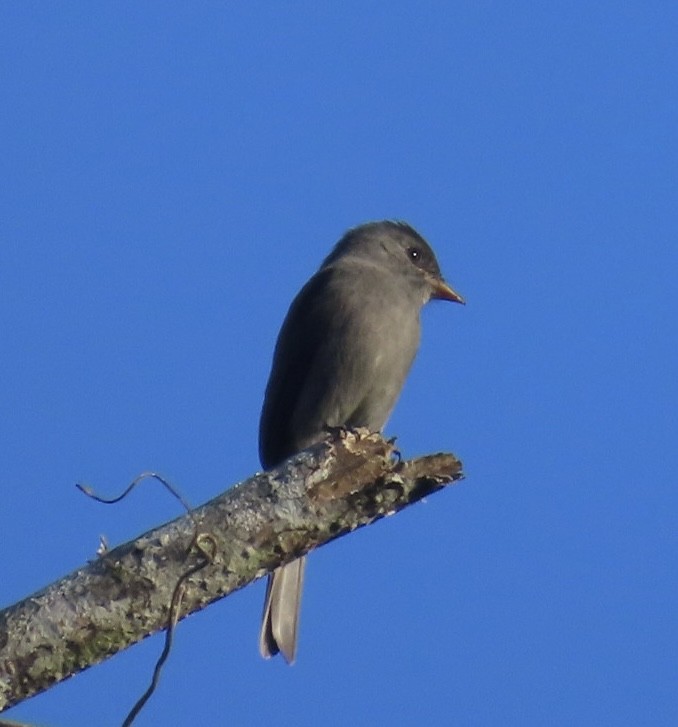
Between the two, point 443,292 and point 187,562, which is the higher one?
point 443,292

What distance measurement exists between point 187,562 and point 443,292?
16.0 ft

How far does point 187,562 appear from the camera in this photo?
363 cm

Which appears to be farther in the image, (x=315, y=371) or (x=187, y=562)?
(x=315, y=371)

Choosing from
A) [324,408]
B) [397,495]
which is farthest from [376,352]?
[397,495]

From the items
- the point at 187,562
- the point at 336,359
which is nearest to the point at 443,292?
the point at 336,359

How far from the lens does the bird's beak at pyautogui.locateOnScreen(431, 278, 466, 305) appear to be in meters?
8.30

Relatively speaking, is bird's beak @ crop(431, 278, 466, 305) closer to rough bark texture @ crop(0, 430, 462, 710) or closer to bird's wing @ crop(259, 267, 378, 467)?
bird's wing @ crop(259, 267, 378, 467)

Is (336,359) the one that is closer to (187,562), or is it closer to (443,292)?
(443,292)

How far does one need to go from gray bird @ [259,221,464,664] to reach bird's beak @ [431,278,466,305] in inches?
13.6

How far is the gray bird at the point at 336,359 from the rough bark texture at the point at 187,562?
2.84 m

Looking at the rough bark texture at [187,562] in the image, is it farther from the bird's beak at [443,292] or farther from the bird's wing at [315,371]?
the bird's beak at [443,292]

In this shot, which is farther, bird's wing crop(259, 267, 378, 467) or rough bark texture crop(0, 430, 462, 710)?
bird's wing crop(259, 267, 378, 467)

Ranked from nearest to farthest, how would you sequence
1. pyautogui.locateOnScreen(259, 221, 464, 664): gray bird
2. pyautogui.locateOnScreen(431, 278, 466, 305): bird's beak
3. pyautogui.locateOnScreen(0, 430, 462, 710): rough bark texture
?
pyautogui.locateOnScreen(0, 430, 462, 710): rough bark texture
pyautogui.locateOnScreen(259, 221, 464, 664): gray bird
pyautogui.locateOnScreen(431, 278, 466, 305): bird's beak

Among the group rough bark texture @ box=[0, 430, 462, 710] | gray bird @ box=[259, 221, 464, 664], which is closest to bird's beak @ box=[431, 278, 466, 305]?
gray bird @ box=[259, 221, 464, 664]
